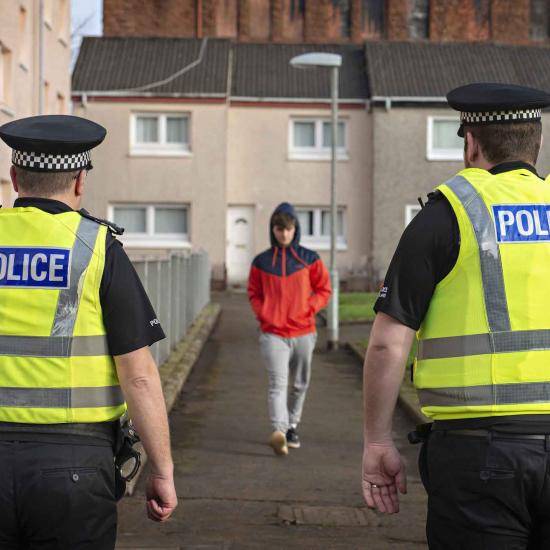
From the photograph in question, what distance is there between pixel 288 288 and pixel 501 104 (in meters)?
6.74

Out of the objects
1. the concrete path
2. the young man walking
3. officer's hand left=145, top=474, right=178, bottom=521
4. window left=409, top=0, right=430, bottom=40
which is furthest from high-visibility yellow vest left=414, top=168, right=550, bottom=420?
window left=409, top=0, right=430, bottom=40

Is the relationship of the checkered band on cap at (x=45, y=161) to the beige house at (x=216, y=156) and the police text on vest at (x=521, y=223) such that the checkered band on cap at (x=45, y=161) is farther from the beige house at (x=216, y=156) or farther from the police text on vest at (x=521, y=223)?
the beige house at (x=216, y=156)

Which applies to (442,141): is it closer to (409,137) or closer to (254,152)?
(409,137)

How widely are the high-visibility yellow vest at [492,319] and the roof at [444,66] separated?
3479 centimetres

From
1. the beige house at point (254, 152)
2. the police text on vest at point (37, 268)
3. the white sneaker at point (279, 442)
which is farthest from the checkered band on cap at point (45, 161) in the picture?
the beige house at point (254, 152)

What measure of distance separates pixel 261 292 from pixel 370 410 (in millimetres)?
6863

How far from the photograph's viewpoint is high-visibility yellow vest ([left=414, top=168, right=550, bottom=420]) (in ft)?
11.4

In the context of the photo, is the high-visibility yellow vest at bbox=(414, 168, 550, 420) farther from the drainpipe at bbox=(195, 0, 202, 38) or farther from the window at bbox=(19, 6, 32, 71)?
the drainpipe at bbox=(195, 0, 202, 38)

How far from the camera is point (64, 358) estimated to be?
3.65m

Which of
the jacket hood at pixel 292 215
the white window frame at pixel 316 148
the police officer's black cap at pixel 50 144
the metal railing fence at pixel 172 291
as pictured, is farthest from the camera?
the white window frame at pixel 316 148

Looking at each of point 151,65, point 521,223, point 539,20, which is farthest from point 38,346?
point 539,20

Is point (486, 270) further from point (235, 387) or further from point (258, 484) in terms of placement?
point (235, 387)

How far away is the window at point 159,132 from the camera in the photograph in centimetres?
3812

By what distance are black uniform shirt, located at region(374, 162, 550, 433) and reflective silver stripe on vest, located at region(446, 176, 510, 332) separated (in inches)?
2.5
